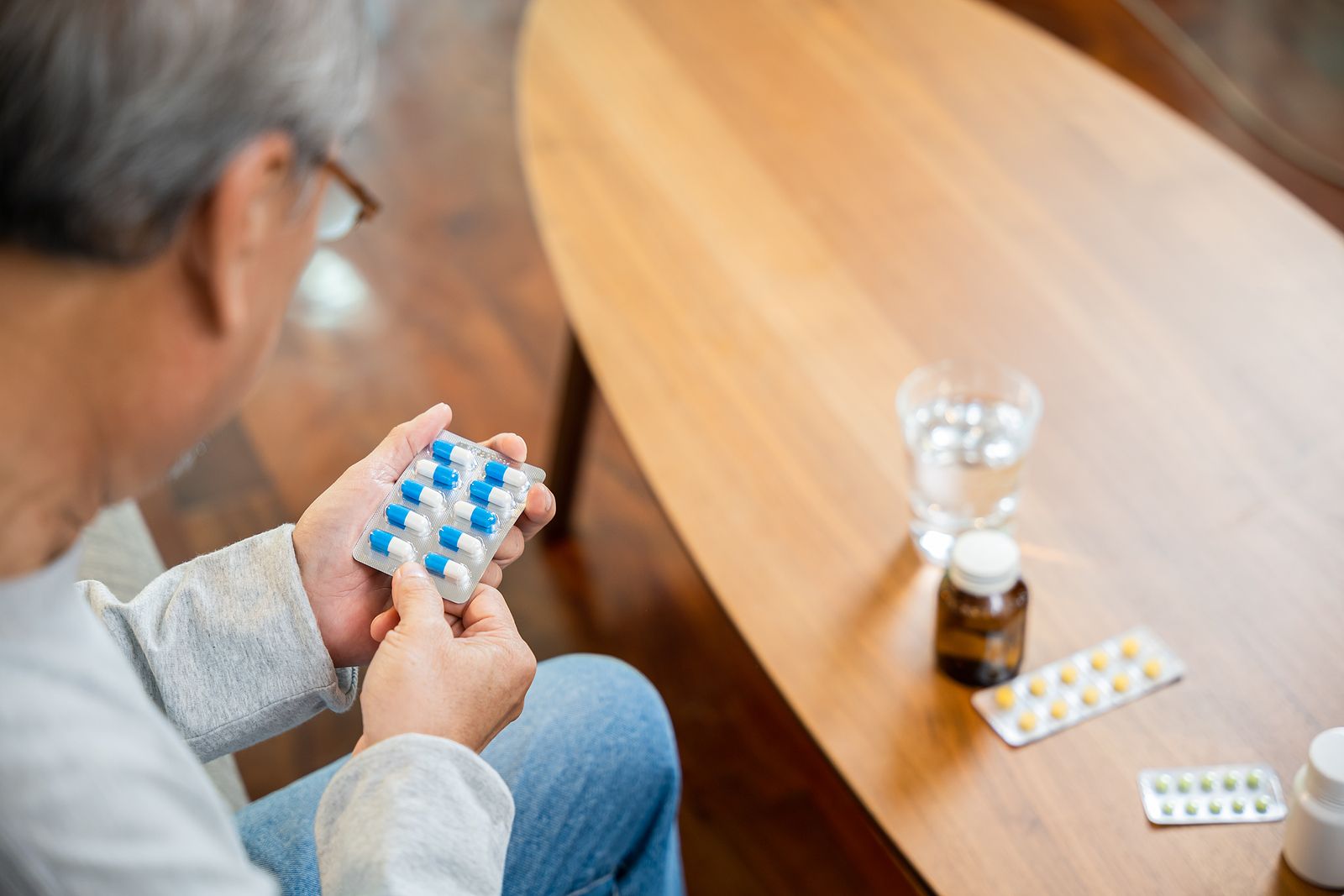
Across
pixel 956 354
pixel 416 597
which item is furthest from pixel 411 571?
pixel 956 354

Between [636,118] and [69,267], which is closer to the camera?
[69,267]

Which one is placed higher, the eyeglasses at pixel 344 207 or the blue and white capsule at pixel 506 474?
the eyeglasses at pixel 344 207

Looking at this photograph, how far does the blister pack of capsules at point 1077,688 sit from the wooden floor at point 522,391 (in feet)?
0.44

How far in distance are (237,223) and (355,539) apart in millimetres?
318

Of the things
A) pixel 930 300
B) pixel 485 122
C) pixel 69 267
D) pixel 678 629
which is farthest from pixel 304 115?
pixel 485 122

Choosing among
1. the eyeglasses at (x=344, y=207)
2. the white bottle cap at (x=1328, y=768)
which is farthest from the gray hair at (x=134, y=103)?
the white bottle cap at (x=1328, y=768)

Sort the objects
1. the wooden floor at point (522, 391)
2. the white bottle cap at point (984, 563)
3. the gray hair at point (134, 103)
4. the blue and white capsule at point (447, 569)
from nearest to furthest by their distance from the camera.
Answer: the gray hair at point (134, 103)
the blue and white capsule at point (447, 569)
the white bottle cap at point (984, 563)
the wooden floor at point (522, 391)

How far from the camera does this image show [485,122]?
2.35 m

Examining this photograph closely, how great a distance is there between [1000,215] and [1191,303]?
0.69ft

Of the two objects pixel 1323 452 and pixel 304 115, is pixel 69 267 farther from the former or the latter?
pixel 1323 452

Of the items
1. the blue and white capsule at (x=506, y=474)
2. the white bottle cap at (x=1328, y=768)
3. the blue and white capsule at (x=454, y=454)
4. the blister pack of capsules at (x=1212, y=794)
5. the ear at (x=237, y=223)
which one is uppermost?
the ear at (x=237, y=223)

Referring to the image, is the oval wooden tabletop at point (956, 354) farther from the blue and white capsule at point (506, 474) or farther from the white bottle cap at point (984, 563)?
the blue and white capsule at point (506, 474)

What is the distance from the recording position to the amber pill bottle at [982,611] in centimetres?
80

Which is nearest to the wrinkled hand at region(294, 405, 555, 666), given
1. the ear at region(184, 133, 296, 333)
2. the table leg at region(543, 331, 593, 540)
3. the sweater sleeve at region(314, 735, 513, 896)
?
the sweater sleeve at region(314, 735, 513, 896)
